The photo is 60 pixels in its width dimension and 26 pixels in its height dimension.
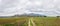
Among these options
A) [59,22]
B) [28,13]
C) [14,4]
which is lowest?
[59,22]

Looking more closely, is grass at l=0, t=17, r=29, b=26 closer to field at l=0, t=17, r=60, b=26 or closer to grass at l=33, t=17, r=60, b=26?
field at l=0, t=17, r=60, b=26

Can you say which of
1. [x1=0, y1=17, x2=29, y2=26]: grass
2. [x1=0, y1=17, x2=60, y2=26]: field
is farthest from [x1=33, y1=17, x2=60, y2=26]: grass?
[x1=0, y1=17, x2=29, y2=26]: grass

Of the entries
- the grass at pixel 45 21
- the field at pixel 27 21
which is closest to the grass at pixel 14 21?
the field at pixel 27 21

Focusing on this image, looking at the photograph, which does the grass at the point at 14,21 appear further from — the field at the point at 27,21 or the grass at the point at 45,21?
the grass at the point at 45,21

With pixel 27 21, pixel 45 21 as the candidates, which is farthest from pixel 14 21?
pixel 45 21

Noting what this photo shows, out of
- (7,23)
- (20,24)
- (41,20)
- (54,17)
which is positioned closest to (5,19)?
(7,23)

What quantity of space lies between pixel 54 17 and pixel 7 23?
1332 mm

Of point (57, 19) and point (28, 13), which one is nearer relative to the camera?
point (28, 13)

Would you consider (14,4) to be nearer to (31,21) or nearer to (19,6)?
(19,6)

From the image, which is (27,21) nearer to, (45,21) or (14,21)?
(14,21)

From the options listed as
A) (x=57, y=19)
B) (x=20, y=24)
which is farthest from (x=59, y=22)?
(x=20, y=24)

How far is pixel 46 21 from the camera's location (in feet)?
12.7

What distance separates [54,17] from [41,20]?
1.28 feet

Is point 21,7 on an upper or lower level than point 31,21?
upper
